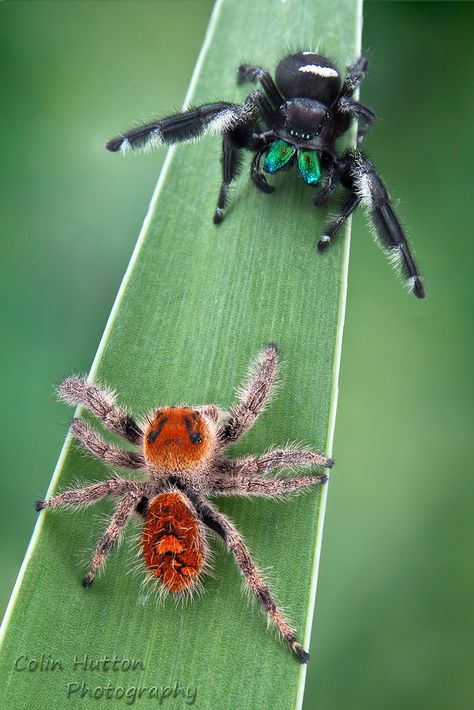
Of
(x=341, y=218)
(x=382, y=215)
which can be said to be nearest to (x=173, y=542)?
(x=341, y=218)

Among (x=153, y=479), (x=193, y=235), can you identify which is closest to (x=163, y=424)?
(x=153, y=479)

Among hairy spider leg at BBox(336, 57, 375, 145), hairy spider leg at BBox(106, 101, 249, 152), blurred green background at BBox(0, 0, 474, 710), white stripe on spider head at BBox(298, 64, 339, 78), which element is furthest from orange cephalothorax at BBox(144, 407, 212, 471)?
white stripe on spider head at BBox(298, 64, 339, 78)

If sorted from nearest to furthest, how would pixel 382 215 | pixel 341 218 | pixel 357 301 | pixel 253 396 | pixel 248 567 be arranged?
pixel 248 567 < pixel 253 396 < pixel 341 218 < pixel 382 215 < pixel 357 301

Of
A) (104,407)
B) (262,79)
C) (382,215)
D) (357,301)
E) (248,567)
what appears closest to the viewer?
(248,567)

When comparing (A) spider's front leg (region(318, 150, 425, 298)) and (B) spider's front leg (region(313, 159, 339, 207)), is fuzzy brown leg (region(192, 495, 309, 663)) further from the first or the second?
(B) spider's front leg (region(313, 159, 339, 207))

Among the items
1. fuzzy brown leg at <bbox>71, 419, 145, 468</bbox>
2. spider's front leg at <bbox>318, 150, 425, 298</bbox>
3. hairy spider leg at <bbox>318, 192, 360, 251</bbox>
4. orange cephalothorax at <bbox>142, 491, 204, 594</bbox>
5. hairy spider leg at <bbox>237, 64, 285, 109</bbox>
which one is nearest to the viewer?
orange cephalothorax at <bbox>142, 491, 204, 594</bbox>

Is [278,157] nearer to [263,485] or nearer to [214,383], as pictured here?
[214,383]
